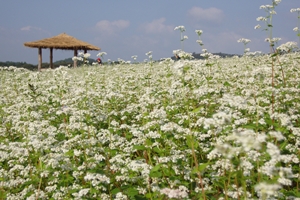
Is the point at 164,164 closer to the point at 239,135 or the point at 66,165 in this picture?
the point at 66,165

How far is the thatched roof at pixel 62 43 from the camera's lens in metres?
35.0

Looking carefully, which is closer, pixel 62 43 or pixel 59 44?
pixel 59 44

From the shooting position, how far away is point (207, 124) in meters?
2.82

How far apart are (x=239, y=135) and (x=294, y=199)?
4.51 ft

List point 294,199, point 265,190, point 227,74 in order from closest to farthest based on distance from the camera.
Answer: point 265,190
point 294,199
point 227,74

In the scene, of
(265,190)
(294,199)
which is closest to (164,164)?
(294,199)

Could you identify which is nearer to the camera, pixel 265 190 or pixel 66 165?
pixel 265 190

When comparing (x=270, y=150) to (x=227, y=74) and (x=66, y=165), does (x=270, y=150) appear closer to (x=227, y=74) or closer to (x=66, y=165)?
(x=66, y=165)

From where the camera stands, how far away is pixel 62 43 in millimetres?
36125

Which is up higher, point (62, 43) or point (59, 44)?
point (62, 43)

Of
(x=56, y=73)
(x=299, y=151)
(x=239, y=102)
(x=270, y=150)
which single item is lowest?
(x=299, y=151)

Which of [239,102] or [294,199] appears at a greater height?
[239,102]

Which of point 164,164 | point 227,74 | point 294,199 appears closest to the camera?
point 294,199

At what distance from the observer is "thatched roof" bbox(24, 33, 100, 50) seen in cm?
3497
